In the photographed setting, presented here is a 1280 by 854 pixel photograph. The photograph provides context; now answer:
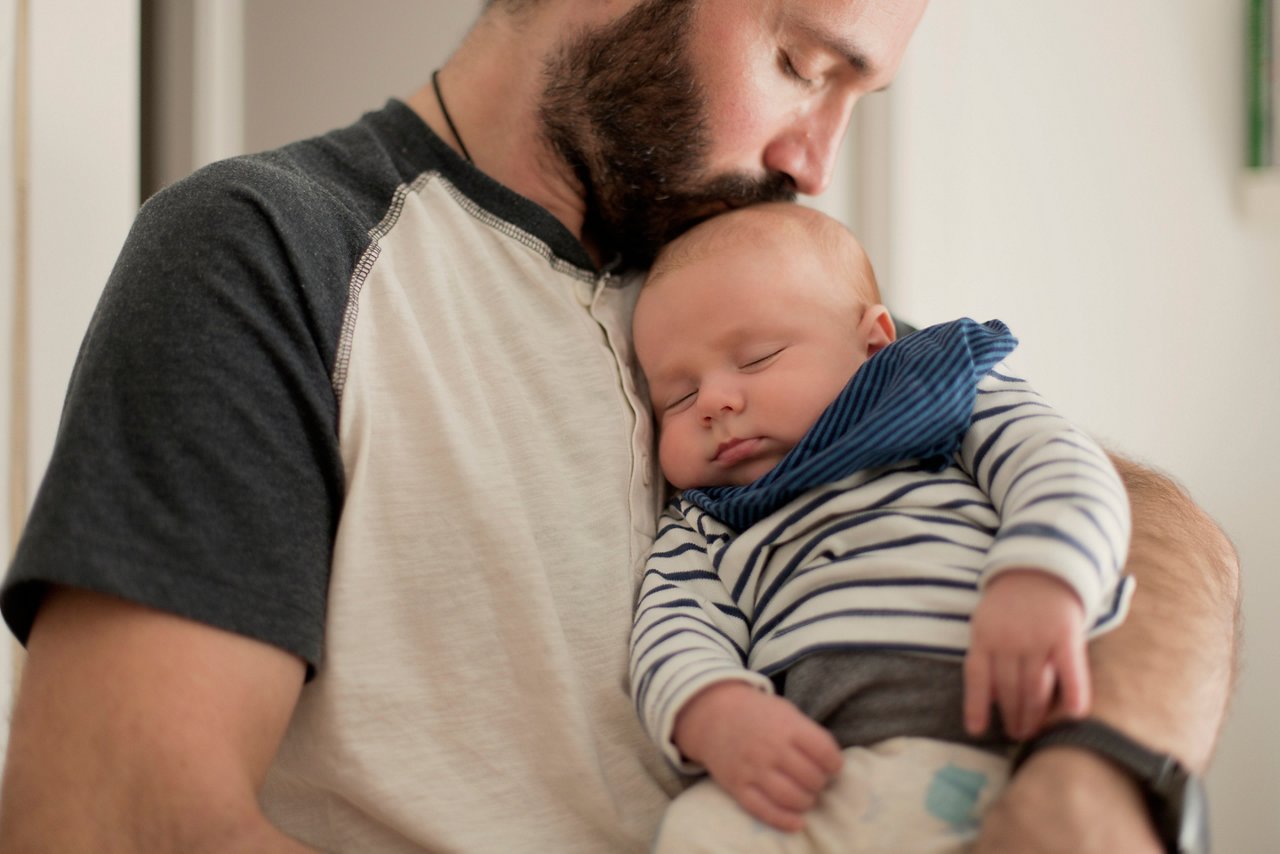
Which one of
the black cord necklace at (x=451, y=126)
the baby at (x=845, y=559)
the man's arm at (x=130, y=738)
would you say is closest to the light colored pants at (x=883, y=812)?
the baby at (x=845, y=559)

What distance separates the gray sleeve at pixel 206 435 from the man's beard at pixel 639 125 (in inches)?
19.0

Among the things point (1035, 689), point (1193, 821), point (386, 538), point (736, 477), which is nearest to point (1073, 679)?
point (1035, 689)

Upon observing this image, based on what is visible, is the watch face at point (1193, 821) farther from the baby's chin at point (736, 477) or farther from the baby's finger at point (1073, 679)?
the baby's chin at point (736, 477)

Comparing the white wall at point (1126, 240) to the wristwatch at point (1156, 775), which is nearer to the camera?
the wristwatch at point (1156, 775)

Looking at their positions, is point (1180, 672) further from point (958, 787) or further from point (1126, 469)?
point (1126, 469)

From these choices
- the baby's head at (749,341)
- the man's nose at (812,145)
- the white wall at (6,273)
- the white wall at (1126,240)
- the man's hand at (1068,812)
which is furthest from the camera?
the white wall at (1126,240)

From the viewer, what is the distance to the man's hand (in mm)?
773

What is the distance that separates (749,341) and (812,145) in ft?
1.44

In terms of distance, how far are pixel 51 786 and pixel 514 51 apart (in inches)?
39.8

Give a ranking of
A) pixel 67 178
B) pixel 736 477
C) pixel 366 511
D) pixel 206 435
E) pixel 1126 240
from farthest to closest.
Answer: pixel 1126 240, pixel 67 178, pixel 736 477, pixel 366 511, pixel 206 435

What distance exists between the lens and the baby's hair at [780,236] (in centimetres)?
126

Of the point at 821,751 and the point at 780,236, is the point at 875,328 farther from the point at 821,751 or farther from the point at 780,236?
the point at 821,751

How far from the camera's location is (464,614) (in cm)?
103

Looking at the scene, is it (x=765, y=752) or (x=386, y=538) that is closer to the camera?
(x=765, y=752)
